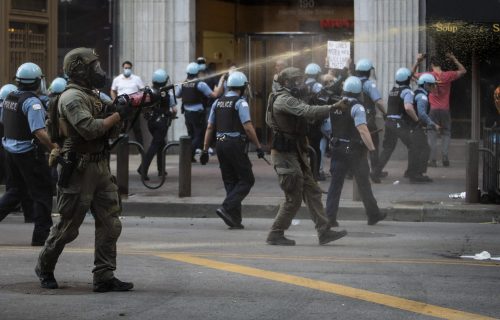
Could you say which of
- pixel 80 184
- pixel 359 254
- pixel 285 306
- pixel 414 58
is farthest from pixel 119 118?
pixel 414 58

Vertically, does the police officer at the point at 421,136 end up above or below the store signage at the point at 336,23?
below

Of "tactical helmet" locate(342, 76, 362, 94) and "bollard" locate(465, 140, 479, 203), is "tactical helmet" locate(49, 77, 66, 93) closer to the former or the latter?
"tactical helmet" locate(342, 76, 362, 94)

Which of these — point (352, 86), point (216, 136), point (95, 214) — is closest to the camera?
point (95, 214)

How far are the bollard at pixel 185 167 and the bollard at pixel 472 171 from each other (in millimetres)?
3749

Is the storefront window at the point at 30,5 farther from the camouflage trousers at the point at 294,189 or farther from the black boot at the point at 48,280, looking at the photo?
the black boot at the point at 48,280

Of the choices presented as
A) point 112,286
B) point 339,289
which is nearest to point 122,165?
point 112,286

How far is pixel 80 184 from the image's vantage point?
898cm

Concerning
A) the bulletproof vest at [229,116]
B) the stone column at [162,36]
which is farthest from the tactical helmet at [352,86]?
the stone column at [162,36]

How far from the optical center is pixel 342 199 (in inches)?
619

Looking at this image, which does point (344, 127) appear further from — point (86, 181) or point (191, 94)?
point (191, 94)

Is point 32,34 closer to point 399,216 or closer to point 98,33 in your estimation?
point 98,33

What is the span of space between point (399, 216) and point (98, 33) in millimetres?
9951

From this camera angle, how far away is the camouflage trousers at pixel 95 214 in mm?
8992

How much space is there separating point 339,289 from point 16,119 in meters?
4.32
